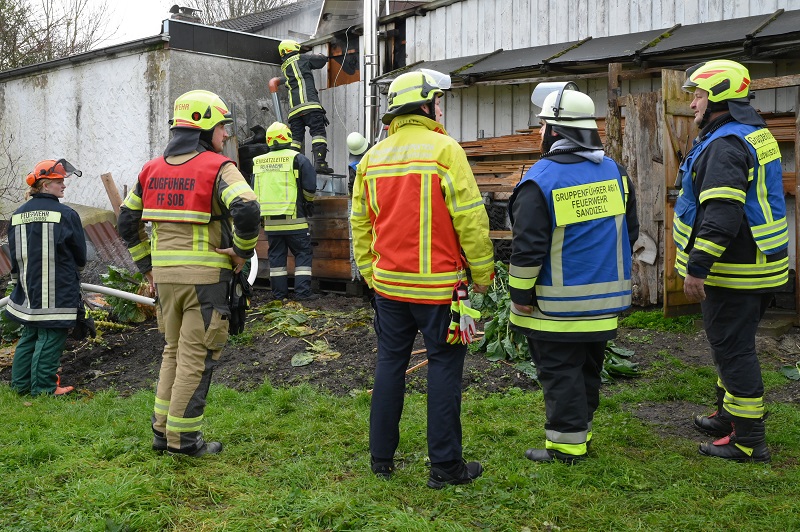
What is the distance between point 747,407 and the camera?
14.5 ft

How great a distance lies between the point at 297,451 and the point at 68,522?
4.75 feet

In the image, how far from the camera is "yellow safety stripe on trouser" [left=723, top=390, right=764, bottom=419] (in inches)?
174

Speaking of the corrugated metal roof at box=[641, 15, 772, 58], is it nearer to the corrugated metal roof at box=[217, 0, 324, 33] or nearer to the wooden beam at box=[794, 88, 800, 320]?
the wooden beam at box=[794, 88, 800, 320]

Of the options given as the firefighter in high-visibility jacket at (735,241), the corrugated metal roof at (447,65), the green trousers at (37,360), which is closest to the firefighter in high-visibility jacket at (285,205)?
the corrugated metal roof at (447,65)

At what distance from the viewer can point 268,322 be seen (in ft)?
28.6

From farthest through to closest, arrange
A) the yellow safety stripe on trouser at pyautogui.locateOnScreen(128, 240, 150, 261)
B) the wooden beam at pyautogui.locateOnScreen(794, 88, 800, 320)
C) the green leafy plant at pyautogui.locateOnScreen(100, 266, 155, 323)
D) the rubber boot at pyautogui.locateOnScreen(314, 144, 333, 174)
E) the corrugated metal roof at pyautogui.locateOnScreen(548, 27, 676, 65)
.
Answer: the rubber boot at pyautogui.locateOnScreen(314, 144, 333, 174) → the green leafy plant at pyautogui.locateOnScreen(100, 266, 155, 323) → the corrugated metal roof at pyautogui.locateOnScreen(548, 27, 676, 65) → the wooden beam at pyautogui.locateOnScreen(794, 88, 800, 320) → the yellow safety stripe on trouser at pyautogui.locateOnScreen(128, 240, 150, 261)

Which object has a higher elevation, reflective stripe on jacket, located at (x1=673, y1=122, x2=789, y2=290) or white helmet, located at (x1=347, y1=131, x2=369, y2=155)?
white helmet, located at (x1=347, y1=131, x2=369, y2=155)

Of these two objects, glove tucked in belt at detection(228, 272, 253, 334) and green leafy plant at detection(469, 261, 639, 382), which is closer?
glove tucked in belt at detection(228, 272, 253, 334)

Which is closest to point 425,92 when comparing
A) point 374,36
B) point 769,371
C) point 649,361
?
point 649,361

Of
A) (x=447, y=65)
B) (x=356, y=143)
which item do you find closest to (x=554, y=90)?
(x=356, y=143)

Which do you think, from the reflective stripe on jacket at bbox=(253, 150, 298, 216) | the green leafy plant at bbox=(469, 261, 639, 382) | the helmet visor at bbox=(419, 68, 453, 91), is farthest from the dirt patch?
the helmet visor at bbox=(419, 68, 453, 91)

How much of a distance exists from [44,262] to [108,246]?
6478 millimetres

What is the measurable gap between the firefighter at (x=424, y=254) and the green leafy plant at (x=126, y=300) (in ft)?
18.3

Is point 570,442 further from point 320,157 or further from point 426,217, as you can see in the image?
point 320,157
